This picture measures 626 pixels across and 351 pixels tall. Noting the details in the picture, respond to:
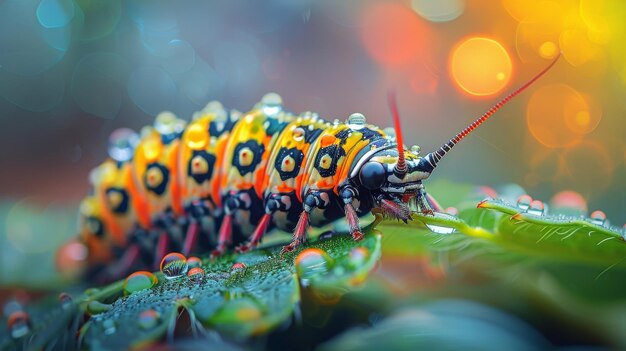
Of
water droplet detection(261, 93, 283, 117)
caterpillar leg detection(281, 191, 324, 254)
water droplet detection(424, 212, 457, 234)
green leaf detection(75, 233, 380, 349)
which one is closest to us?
green leaf detection(75, 233, 380, 349)

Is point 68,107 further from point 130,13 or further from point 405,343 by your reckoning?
point 405,343

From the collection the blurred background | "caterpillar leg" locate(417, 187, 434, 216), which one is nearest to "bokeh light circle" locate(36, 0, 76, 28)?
the blurred background

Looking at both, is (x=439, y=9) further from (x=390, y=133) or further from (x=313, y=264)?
(x=313, y=264)

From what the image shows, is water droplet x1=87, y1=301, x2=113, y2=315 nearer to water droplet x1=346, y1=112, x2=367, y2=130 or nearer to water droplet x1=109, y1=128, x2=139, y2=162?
water droplet x1=346, y1=112, x2=367, y2=130

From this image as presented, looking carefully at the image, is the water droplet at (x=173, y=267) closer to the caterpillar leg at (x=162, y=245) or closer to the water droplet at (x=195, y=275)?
the water droplet at (x=195, y=275)

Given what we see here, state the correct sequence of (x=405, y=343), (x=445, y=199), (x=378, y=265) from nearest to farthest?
(x=405, y=343) → (x=378, y=265) → (x=445, y=199)

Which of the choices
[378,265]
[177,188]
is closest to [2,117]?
[177,188]
